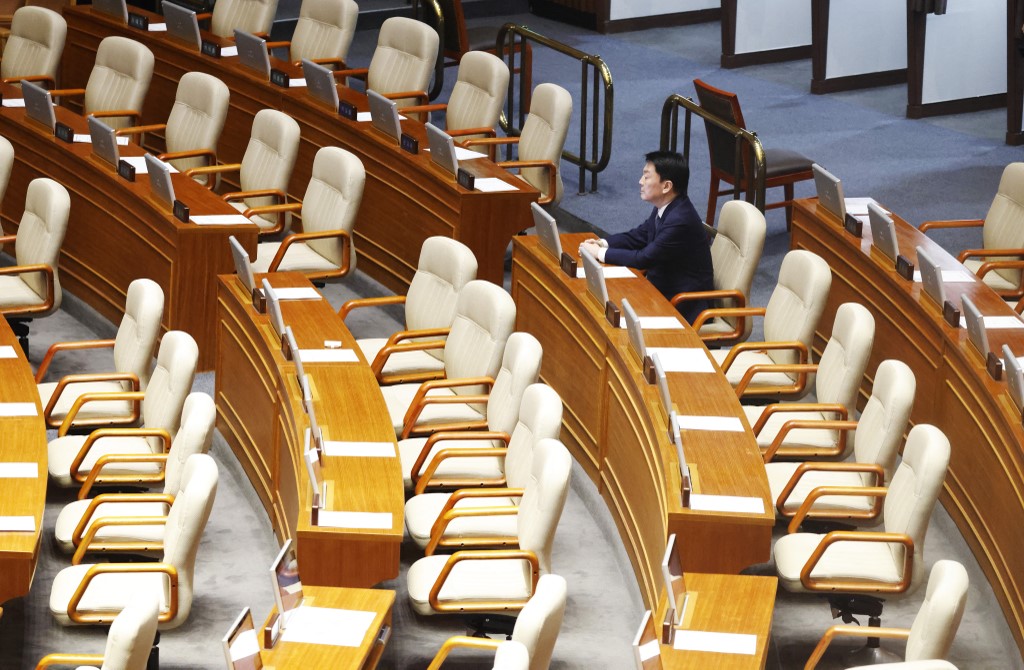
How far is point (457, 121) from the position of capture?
9289 mm

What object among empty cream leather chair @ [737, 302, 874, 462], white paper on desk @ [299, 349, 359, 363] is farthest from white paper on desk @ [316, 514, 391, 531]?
empty cream leather chair @ [737, 302, 874, 462]

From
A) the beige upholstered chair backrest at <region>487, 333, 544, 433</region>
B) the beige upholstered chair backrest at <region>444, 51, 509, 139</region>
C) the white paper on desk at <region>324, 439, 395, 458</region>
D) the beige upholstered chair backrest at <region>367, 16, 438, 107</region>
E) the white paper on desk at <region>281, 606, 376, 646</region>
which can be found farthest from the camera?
the beige upholstered chair backrest at <region>367, 16, 438, 107</region>

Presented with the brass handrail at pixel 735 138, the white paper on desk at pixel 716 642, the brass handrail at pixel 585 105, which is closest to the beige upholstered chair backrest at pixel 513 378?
the white paper on desk at pixel 716 642

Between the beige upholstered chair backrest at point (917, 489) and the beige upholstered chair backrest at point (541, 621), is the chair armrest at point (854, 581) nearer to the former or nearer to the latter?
the beige upholstered chair backrest at point (917, 489)

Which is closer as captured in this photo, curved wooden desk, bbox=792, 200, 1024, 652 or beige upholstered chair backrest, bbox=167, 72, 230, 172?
→ curved wooden desk, bbox=792, 200, 1024, 652

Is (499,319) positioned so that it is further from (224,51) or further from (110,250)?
(224,51)

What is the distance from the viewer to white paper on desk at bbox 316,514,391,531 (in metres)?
5.11

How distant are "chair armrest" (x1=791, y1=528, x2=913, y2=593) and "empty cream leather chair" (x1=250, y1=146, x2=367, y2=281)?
10.7 ft

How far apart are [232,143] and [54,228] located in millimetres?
2069

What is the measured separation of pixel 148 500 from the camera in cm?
563

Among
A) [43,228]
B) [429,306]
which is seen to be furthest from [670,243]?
[43,228]

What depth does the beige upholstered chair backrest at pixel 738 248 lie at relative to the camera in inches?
275

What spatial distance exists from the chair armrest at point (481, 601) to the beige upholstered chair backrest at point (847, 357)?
5.05 ft

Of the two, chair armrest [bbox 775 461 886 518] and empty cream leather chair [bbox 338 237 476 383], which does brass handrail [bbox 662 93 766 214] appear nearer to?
empty cream leather chair [bbox 338 237 476 383]
